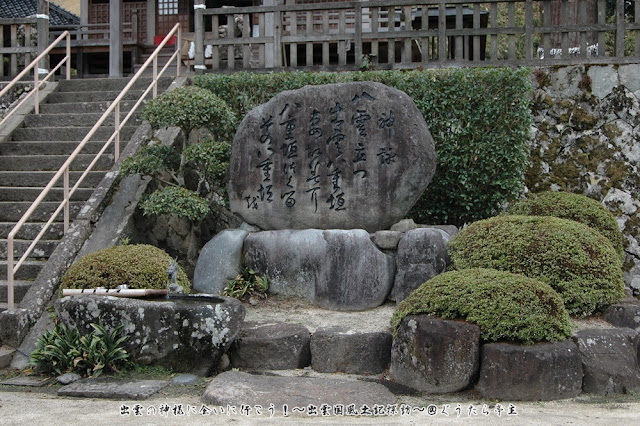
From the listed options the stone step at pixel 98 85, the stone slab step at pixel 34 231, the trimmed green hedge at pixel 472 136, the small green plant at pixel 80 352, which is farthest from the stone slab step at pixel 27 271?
the trimmed green hedge at pixel 472 136

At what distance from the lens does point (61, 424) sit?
5.00 metres

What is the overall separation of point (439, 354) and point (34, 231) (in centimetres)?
602

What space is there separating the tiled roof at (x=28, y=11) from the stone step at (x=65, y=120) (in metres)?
10.0

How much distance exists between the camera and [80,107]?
1166 cm

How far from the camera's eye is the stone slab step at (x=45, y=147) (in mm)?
10445

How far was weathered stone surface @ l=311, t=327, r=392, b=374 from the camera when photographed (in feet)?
21.7

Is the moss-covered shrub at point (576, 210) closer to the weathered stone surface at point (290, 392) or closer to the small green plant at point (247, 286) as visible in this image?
the small green plant at point (247, 286)

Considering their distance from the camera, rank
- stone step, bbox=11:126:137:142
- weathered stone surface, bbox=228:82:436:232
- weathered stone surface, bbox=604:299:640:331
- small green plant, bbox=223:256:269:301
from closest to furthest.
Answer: weathered stone surface, bbox=604:299:640:331 < small green plant, bbox=223:256:269:301 < weathered stone surface, bbox=228:82:436:232 < stone step, bbox=11:126:137:142

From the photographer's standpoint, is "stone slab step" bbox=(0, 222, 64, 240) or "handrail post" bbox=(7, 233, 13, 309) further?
"stone slab step" bbox=(0, 222, 64, 240)

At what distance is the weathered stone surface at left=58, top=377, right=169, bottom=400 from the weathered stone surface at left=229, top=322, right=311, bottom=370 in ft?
2.96

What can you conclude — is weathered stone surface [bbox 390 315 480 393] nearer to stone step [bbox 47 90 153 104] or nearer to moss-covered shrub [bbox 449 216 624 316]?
moss-covered shrub [bbox 449 216 624 316]

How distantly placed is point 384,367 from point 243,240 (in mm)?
2916

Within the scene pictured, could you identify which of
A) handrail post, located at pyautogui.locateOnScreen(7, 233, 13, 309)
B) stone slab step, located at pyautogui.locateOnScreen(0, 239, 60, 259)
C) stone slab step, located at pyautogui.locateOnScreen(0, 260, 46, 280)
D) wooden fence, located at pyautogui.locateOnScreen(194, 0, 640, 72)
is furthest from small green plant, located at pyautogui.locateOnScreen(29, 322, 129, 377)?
wooden fence, located at pyautogui.locateOnScreen(194, 0, 640, 72)

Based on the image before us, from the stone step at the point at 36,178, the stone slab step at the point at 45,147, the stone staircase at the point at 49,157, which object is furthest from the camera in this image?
the stone slab step at the point at 45,147
